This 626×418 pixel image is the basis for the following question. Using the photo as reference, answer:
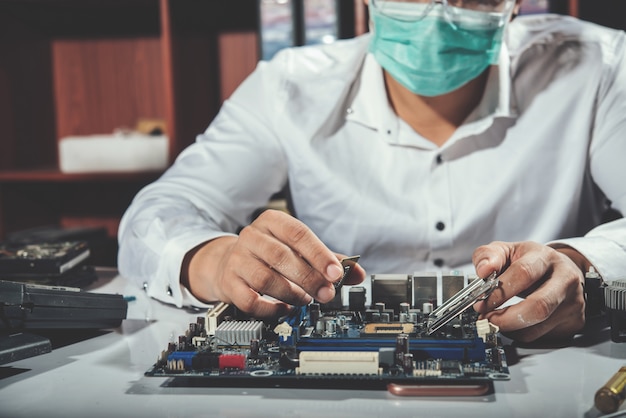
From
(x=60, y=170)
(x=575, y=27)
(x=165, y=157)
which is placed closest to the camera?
(x=575, y=27)

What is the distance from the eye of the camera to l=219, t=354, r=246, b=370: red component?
2.48 feet

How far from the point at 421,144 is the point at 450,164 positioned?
0.25ft

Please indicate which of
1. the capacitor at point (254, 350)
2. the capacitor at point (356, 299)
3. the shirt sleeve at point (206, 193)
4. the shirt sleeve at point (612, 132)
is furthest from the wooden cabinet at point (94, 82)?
the capacitor at point (254, 350)

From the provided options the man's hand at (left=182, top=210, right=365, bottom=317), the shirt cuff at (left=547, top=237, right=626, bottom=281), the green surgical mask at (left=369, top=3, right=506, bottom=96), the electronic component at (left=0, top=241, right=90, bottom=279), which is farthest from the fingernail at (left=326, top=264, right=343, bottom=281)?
the green surgical mask at (left=369, top=3, right=506, bottom=96)

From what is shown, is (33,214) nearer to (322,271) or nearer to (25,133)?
(25,133)

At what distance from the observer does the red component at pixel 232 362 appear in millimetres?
756

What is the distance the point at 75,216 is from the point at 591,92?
2122mm

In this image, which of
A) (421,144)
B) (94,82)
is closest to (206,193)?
(421,144)

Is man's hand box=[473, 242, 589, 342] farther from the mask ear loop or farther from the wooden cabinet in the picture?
the wooden cabinet

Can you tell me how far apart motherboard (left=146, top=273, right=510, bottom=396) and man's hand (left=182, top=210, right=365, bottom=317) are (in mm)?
35

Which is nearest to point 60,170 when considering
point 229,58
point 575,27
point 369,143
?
point 229,58

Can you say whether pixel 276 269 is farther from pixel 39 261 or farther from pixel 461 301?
pixel 39 261

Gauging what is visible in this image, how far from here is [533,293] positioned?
2.88 feet

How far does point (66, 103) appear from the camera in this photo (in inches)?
111
